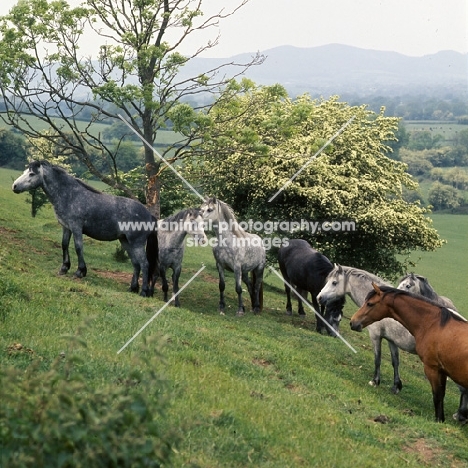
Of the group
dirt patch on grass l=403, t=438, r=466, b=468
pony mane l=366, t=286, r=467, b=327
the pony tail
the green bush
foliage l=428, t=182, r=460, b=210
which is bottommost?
foliage l=428, t=182, r=460, b=210

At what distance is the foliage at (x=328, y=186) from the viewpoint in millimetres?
23594

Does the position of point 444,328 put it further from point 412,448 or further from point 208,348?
point 208,348

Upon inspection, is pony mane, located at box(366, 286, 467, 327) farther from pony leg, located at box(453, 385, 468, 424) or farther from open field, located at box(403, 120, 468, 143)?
open field, located at box(403, 120, 468, 143)

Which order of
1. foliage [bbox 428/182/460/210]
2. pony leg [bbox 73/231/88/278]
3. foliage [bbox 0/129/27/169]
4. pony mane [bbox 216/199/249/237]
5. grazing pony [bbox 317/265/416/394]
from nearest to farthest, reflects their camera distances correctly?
1. grazing pony [bbox 317/265/416/394]
2. pony leg [bbox 73/231/88/278]
3. pony mane [bbox 216/199/249/237]
4. foliage [bbox 0/129/27/169]
5. foliage [bbox 428/182/460/210]

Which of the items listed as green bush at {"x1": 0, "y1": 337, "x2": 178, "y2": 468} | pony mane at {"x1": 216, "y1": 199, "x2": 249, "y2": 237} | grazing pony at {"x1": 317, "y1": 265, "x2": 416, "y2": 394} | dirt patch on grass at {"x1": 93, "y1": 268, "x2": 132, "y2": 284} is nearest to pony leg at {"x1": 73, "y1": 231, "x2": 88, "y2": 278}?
dirt patch on grass at {"x1": 93, "y1": 268, "x2": 132, "y2": 284}

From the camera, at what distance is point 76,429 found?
388 centimetres

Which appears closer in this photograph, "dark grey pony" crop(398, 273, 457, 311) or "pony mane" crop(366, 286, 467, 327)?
"pony mane" crop(366, 286, 467, 327)

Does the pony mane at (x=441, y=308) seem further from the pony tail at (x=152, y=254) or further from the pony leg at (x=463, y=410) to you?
the pony tail at (x=152, y=254)

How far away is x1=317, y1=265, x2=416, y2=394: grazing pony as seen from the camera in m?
12.4

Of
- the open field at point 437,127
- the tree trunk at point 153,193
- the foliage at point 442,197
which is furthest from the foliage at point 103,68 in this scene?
the open field at point 437,127

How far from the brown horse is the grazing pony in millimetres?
1057

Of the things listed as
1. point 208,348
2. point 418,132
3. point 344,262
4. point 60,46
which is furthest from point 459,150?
point 208,348

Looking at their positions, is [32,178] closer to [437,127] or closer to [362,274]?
[362,274]

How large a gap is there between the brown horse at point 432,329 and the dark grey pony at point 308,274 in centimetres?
470
